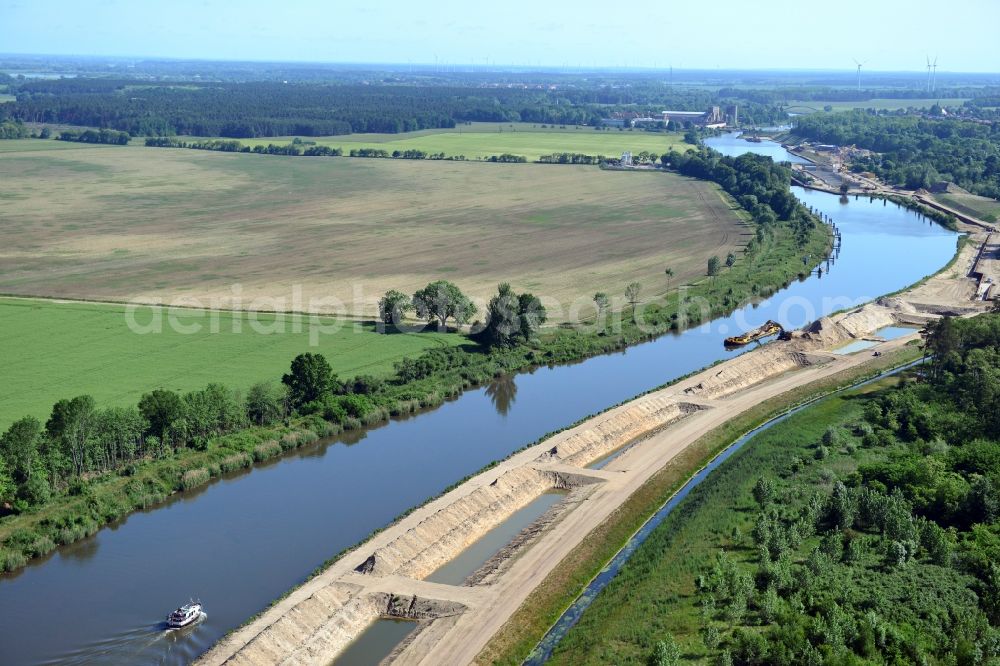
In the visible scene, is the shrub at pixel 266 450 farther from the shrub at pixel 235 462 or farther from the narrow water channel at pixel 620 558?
the narrow water channel at pixel 620 558

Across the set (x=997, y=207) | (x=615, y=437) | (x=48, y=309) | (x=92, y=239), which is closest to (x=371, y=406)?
(x=615, y=437)

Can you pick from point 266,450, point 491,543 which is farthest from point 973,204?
point 491,543

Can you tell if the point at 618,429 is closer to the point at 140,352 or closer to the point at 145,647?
the point at 145,647

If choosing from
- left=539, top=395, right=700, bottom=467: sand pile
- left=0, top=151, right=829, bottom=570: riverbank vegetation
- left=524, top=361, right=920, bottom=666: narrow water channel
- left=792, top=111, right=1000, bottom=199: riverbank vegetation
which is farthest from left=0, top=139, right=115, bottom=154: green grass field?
left=524, top=361, right=920, bottom=666: narrow water channel

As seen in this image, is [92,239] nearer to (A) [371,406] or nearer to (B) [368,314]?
(B) [368,314]

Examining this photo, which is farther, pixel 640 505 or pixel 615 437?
pixel 615 437
